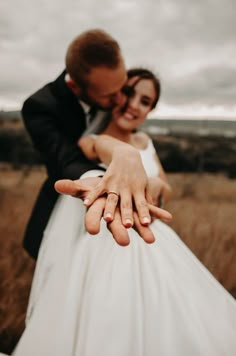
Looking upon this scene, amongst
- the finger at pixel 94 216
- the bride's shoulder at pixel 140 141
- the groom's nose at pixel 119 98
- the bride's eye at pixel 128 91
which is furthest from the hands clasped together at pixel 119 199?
the bride's shoulder at pixel 140 141

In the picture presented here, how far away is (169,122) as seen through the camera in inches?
656

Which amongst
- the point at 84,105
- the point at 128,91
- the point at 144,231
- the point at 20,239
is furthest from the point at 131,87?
the point at 20,239

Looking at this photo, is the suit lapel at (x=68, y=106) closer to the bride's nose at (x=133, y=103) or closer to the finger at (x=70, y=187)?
the bride's nose at (x=133, y=103)

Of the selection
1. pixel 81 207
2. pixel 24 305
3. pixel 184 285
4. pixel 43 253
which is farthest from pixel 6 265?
pixel 184 285

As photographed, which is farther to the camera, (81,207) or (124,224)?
(81,207)

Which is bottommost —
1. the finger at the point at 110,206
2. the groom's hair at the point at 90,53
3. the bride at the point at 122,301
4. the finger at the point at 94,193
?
the bride at the point at 122,301

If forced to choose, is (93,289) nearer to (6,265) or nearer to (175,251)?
(175,251)

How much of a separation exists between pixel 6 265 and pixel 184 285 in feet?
5.28

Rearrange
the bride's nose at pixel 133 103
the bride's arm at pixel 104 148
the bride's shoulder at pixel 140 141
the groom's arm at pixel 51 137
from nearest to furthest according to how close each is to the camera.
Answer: the bride's arm at pixel 104 148 → the groom's arm at pixel 51 137 → the bride's nose at pixel 133 103 → the bride's shoulder at pixel 140 141

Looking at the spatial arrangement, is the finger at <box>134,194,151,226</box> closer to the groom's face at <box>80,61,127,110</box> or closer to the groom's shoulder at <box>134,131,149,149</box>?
the groom's face at <box>80,61,127,110</box>

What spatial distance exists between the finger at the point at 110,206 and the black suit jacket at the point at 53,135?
0.96 ft

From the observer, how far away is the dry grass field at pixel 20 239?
182 centimetres

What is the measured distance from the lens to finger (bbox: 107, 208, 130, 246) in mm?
744

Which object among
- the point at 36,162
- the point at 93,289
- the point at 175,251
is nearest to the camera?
the point at 93,289
